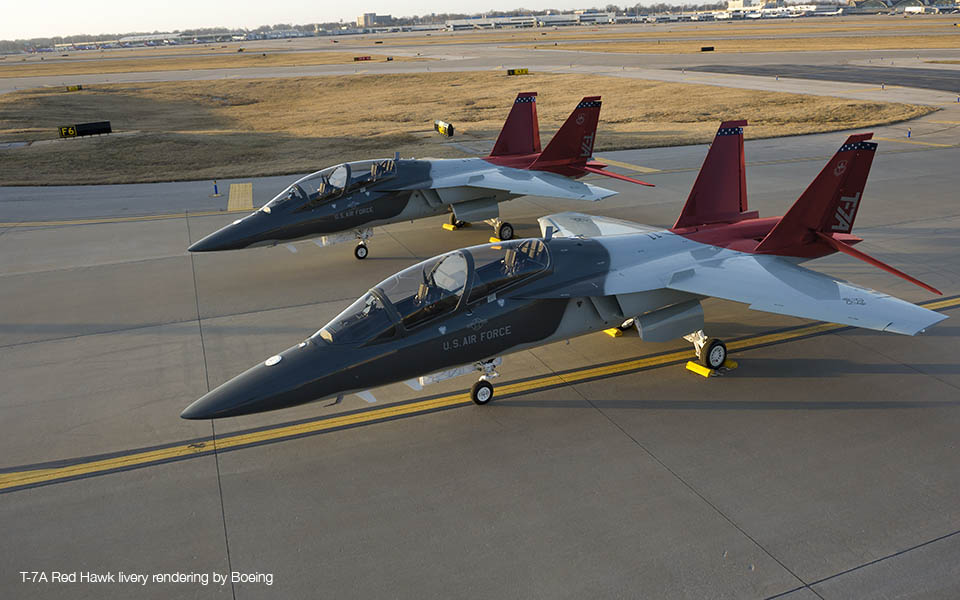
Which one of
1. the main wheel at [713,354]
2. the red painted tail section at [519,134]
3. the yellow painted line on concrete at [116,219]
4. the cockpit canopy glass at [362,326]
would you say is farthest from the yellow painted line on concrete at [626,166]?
the cockpit canopy glass at [362,326]

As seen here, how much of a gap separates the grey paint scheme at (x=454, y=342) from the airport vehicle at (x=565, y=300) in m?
0.02

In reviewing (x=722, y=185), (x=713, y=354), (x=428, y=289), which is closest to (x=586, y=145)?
(x=722, y=185)

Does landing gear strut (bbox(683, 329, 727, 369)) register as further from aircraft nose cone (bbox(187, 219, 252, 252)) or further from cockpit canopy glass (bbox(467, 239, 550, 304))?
aircraft nose cone (bbox(187, 219, 252, 252))

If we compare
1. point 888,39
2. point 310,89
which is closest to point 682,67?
point 310,89

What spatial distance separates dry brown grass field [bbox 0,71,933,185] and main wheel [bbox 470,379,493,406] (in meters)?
20.6

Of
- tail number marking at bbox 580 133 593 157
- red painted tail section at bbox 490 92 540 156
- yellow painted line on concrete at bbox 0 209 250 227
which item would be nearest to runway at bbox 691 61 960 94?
tail number marking at bbox 580 133 593 157

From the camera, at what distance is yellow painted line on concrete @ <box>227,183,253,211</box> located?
73.5 feet

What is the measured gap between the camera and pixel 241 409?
8023 mm

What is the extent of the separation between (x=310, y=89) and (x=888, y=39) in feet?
267

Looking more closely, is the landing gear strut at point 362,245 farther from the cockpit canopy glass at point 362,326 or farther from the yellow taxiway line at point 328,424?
the cockpit canopy glass at point 362,326

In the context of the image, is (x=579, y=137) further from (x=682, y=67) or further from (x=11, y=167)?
(x=682, y=67)

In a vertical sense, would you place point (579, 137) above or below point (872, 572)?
above

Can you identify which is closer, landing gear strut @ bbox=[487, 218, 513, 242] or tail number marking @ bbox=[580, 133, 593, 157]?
landing gear strut @ bbox=[487, 218, 513, 242]

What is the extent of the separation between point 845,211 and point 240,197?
1976cm
